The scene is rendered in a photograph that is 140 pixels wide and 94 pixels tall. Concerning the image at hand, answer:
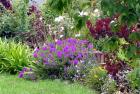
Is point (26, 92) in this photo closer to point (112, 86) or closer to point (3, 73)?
point (112, 86)

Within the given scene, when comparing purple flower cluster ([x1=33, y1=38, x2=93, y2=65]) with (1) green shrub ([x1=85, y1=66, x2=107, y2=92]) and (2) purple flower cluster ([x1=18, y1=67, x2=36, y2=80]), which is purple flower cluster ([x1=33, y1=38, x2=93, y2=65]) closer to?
(2) purple flower cluster ([x1=18, y1=67, x2=36, y2=80])

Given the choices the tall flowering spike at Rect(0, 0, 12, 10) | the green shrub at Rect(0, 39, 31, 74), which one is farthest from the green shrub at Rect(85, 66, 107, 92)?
the tall flowering spike at Rect(0, 0, 12, 10)

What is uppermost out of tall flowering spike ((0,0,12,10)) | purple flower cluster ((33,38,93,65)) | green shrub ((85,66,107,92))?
tall flowering spike ((0,0,12,10))

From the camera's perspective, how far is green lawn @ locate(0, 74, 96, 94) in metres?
7.52

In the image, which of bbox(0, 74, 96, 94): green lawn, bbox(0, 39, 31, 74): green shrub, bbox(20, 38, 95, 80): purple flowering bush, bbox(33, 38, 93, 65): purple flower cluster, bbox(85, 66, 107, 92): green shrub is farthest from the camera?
bbox(0, 39, 31, 74): green shrub

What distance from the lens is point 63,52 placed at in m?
8.83

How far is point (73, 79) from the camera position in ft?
27.5

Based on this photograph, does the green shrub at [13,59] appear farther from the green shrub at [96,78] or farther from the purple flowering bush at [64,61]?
the green shrub at [96,78]

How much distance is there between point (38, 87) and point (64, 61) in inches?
41.7

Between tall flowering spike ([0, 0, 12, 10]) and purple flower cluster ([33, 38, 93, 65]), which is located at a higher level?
tall flowering spike ([0, 0, 12, 10])

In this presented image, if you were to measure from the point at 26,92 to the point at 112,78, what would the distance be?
4.92 ft

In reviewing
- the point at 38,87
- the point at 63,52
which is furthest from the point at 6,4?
the point at 38,87

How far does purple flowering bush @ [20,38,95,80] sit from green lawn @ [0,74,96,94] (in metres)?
0.35

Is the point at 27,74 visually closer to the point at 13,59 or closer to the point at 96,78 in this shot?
the point at 13,59
